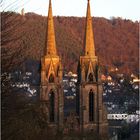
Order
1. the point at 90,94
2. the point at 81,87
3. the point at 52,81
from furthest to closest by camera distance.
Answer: the point at 90,94 → the point at 81,87 → the point at 52,81

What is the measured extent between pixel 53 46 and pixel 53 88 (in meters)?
3.07

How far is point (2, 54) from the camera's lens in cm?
1387

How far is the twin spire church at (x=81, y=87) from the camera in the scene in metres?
53.1

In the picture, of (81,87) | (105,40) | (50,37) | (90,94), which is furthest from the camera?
(105,40)

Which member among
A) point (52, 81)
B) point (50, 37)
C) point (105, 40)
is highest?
point (105, 40)

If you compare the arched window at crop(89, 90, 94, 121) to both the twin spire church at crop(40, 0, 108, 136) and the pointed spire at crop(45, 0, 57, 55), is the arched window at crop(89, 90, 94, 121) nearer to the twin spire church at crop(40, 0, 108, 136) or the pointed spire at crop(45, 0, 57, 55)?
the twin spire church at crop(40, 0, 108, 136)

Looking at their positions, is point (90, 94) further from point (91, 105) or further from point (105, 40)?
point (105, 40)

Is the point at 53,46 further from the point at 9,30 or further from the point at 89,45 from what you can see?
the point at 9,30

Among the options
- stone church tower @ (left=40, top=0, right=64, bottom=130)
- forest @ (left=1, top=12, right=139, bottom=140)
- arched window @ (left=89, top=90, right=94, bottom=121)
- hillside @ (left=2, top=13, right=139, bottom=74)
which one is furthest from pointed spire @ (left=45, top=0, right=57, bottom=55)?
hillside @ (left=2, top=13, right=139, bottom=74)

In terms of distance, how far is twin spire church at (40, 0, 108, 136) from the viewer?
53.1m

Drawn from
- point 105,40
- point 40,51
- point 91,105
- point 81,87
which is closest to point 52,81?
point 81,87

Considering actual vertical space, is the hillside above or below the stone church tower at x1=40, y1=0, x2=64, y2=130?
above

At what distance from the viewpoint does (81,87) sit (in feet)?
178

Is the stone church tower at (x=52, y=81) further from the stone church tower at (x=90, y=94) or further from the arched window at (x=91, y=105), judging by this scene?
the arched window at (x=91, y=105)
